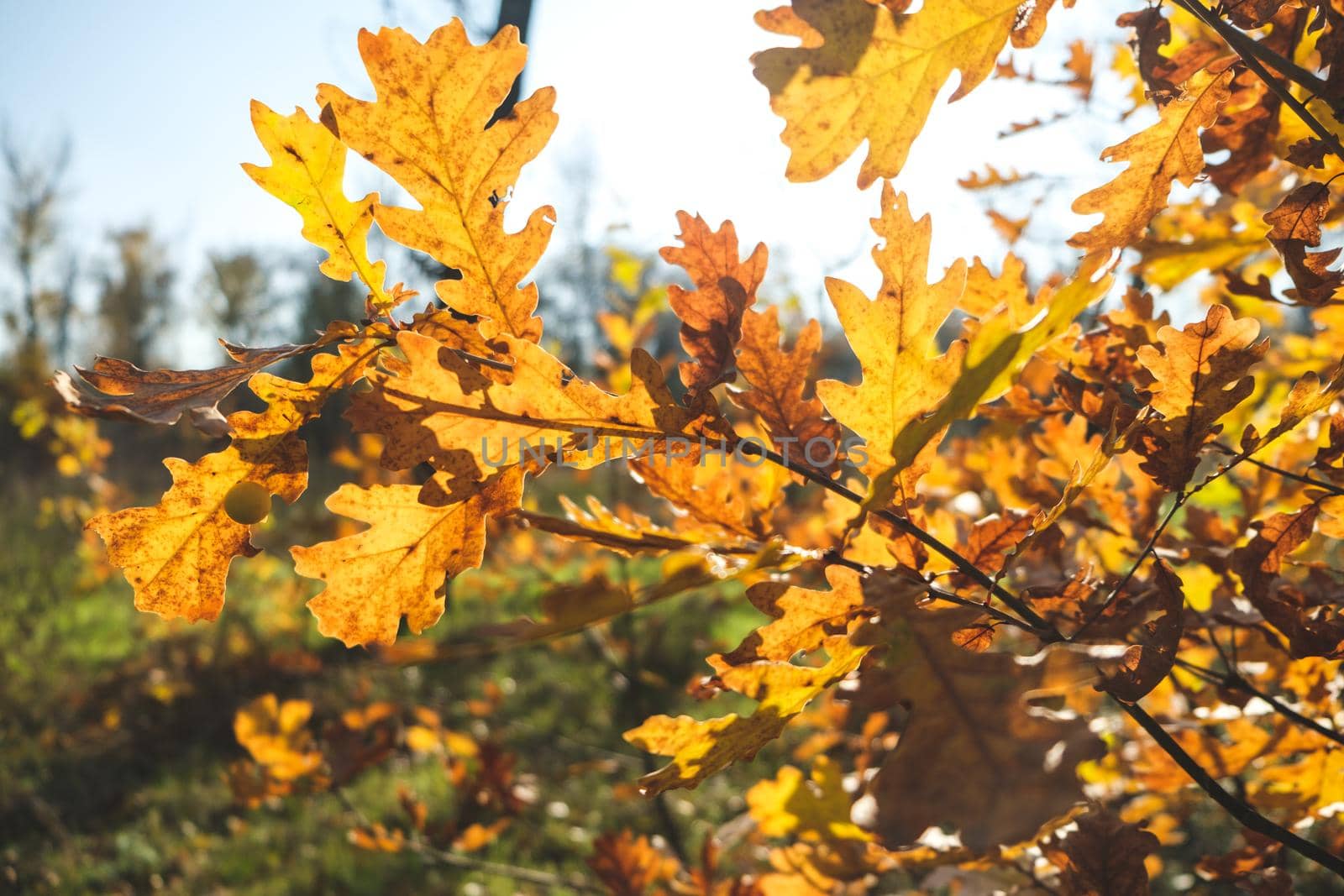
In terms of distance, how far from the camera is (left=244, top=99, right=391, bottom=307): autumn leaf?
71 cm

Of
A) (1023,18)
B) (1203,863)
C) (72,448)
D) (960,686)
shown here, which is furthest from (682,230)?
(72,448)

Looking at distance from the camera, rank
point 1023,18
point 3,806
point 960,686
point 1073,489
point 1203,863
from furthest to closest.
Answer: point 3,806, point 1203,863, point 1023,18, point 1073,489, point 960,686

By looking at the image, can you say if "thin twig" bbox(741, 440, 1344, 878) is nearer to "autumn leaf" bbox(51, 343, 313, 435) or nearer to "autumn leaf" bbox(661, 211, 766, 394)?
"autumn leaf" bbox(661, 211, 766, 394)

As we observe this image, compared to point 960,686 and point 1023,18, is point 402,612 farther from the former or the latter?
point 1023,18

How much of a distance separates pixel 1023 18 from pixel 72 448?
8108 millimetres

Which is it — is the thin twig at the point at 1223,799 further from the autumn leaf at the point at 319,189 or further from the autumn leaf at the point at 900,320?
the autumn leaf at the point at 319,189

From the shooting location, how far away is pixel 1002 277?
1023 mm

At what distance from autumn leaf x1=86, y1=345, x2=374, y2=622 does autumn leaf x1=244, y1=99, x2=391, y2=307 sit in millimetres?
100

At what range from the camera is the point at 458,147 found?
0.69m

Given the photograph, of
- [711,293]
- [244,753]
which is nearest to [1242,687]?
[711,293]

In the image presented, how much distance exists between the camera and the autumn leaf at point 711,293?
0.74 meters

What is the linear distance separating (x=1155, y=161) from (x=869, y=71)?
328mm

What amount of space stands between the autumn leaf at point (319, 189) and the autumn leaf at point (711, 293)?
28 centimetres

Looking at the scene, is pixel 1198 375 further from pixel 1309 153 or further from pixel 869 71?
pixel 869 71
